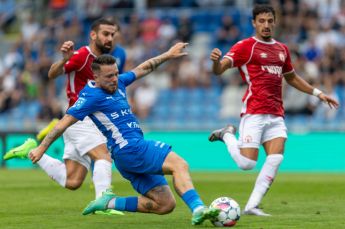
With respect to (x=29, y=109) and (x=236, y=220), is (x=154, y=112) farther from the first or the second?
(x=236, y=220)

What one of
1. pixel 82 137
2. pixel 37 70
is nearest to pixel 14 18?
pixel 37 70

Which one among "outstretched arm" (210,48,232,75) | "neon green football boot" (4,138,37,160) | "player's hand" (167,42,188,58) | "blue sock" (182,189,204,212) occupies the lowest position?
"neon green football boot" (4,138,37,160)

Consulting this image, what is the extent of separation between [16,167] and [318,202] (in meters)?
14.4

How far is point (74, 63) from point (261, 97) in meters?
2.63

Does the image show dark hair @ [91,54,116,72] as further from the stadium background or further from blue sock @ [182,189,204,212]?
the stadium background

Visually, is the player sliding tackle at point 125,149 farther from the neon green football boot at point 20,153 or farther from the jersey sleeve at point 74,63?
the neon green football boot at point 20,153

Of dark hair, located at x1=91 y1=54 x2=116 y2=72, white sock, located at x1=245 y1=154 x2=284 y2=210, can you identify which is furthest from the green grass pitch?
dark hair, located at x1=91 y1=54 x2=116 y2=72

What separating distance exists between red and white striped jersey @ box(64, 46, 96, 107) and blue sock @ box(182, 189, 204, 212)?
11.9 feet

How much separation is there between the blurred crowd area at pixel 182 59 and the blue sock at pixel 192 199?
15182mm

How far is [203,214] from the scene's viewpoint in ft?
33.5

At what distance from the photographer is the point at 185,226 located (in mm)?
10836

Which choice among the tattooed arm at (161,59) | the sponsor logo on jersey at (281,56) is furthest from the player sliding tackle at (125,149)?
the sponsor logo on jersey at (281,56)

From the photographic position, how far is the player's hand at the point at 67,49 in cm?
1244

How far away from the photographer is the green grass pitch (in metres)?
11.2
